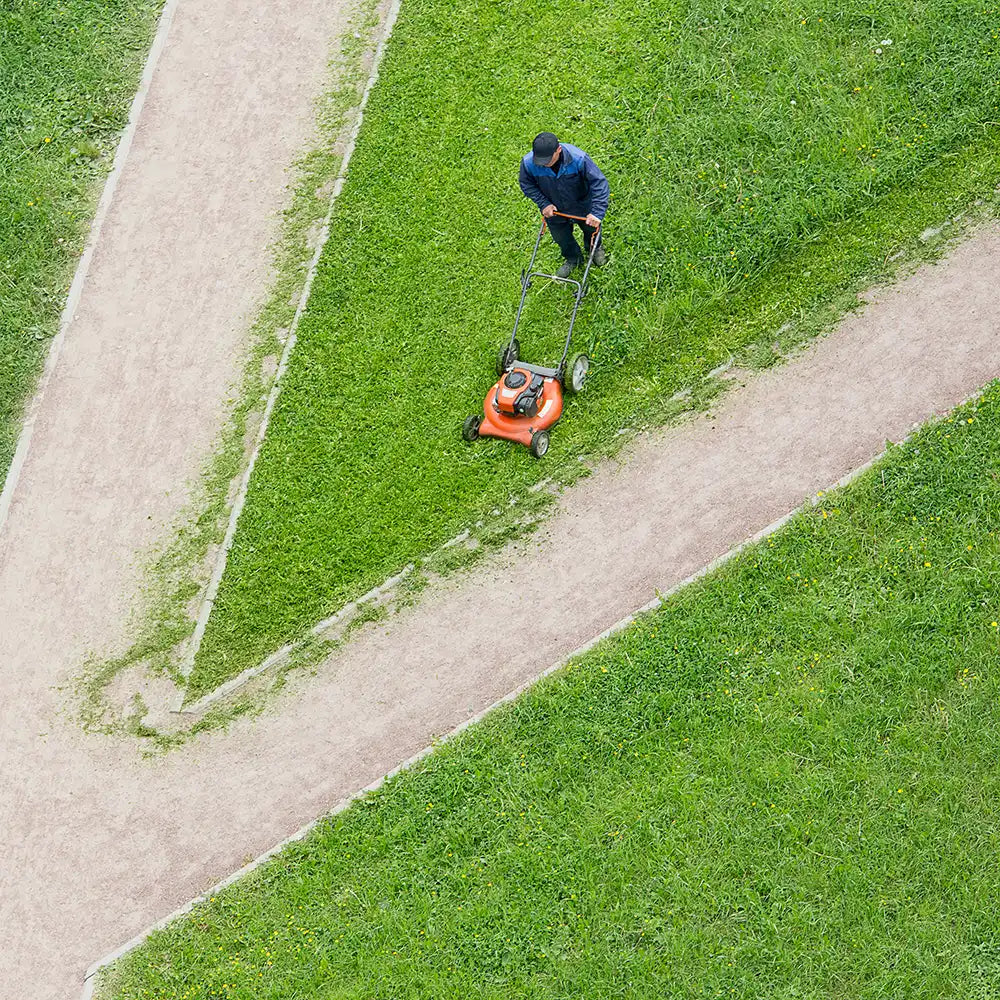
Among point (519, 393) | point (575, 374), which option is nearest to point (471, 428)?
point (519, 393)

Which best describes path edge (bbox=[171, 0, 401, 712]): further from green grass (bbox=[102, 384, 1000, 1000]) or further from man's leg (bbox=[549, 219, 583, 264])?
man's leg (bbox=[549, 219, 583, 264])

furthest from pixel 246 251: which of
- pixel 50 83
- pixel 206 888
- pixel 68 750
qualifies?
pixel 206 888

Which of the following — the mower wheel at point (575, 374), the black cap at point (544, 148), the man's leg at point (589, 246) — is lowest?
the mower wheel at point (575, 374)

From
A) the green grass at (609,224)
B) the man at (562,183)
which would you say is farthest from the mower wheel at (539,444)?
the man at (562,183)

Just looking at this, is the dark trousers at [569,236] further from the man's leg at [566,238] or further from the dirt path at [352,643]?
the dirt path at [352,643]

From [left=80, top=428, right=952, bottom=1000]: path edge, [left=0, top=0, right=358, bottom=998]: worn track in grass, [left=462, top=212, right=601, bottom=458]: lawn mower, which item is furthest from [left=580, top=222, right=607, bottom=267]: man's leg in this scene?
[left=0, top=0, right=358, bottom=998]: worn track in grass

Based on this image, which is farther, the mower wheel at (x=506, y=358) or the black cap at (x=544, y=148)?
the mower wheel at (x=506, y=358)
